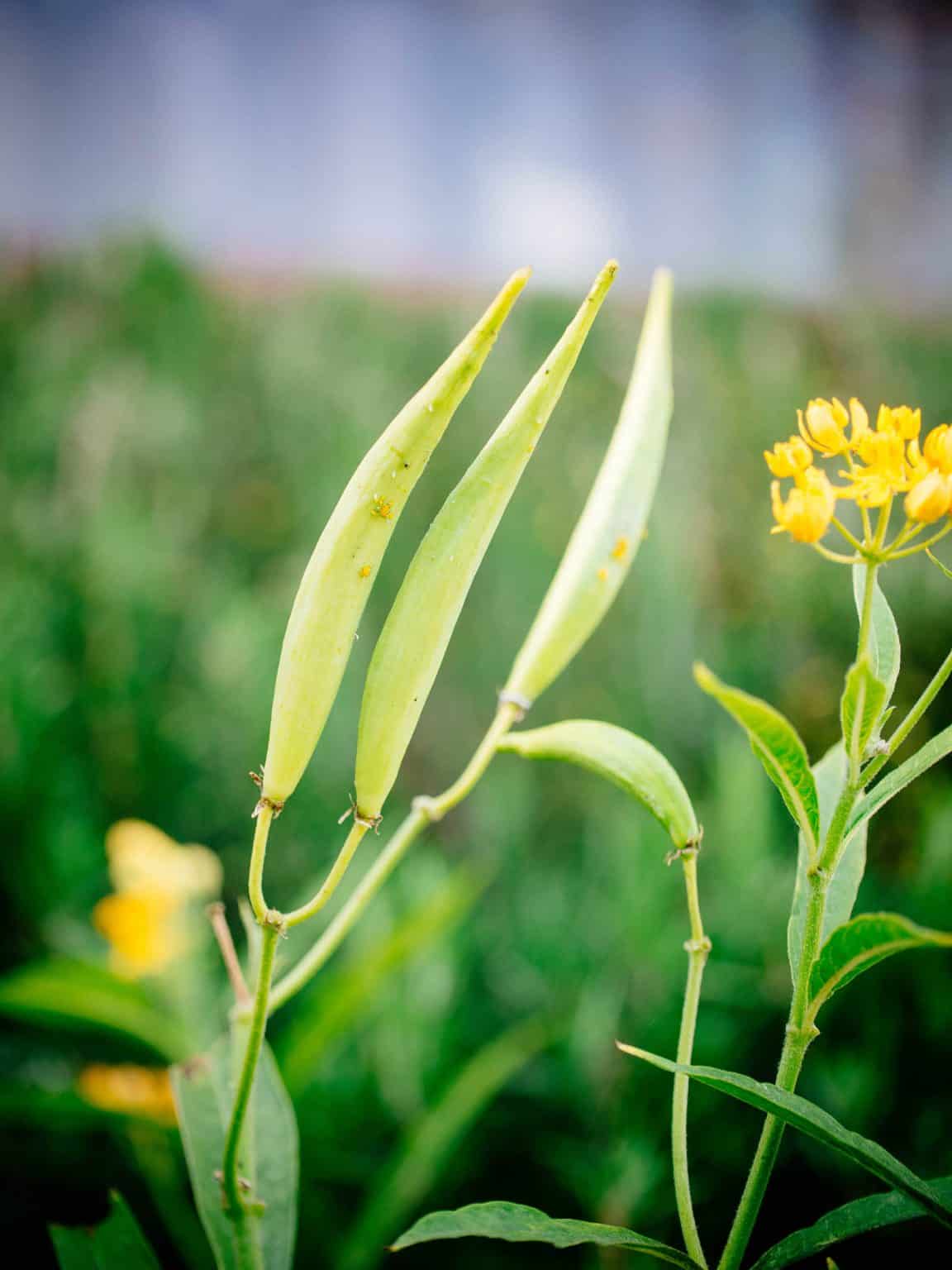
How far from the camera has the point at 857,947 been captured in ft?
0.61

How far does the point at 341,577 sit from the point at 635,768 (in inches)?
3.2

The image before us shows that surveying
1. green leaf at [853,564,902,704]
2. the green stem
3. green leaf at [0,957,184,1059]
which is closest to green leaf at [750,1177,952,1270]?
the green stem

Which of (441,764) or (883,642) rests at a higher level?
(883,642)

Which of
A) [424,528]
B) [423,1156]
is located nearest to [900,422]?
[423,1156]

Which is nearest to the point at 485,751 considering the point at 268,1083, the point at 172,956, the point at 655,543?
the point at 268,1083

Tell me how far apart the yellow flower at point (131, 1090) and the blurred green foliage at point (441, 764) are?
18 millimetres

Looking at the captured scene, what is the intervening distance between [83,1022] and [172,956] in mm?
60

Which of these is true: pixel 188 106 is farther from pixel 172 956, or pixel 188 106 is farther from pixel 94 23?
pixel 172 956

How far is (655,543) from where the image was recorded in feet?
3.05

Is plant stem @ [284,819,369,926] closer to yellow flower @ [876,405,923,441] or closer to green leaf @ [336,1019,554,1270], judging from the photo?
yellow flower @ [876,405,923,441]

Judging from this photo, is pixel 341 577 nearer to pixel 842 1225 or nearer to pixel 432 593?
pixel 432 593

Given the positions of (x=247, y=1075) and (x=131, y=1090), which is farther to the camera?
(x=131, y=1090)

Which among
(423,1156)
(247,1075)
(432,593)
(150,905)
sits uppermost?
(432,593)

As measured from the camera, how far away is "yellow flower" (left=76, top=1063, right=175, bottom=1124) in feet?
1.63
